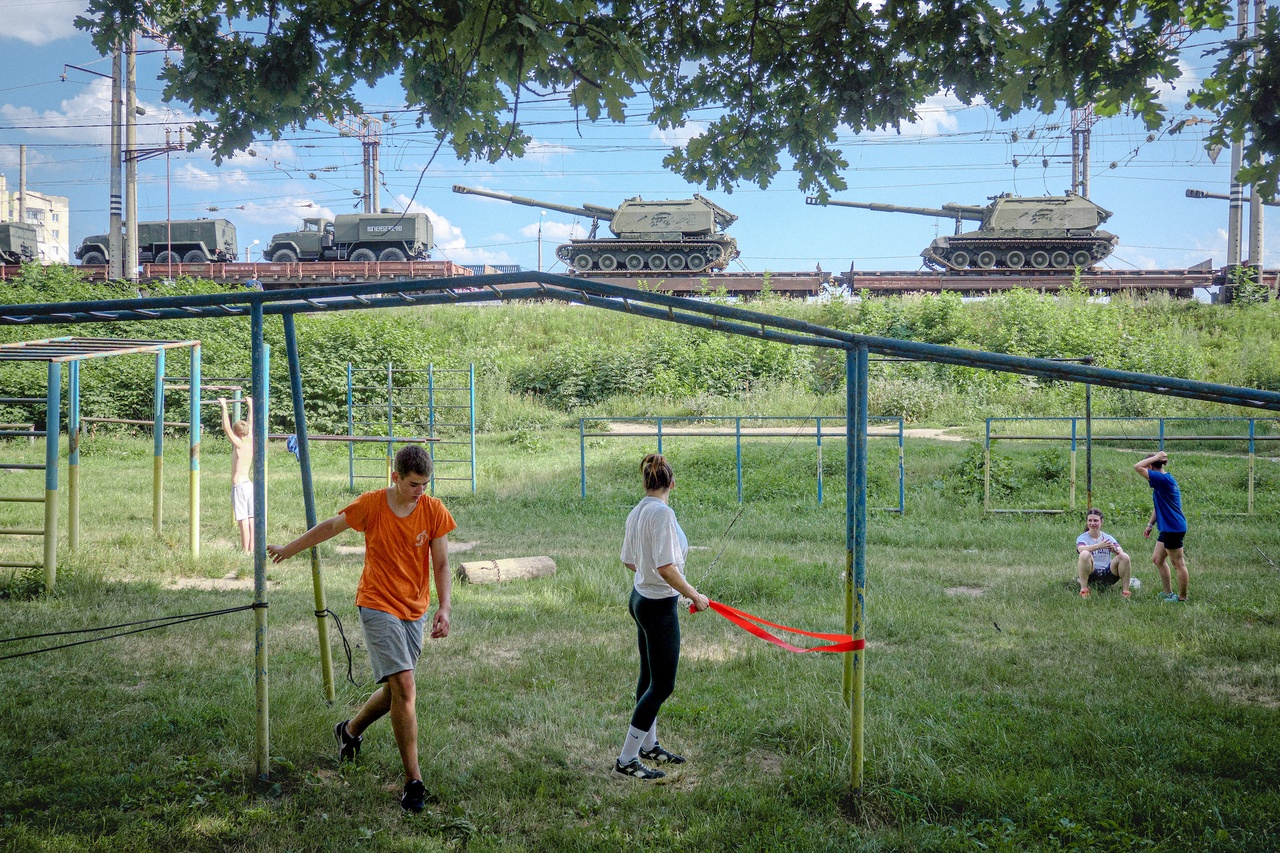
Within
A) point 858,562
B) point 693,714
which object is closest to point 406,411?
point 693,714

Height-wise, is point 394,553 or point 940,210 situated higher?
point 940,210

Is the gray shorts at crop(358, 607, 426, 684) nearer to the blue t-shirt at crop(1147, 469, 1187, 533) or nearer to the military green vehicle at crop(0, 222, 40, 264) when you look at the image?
the blue t-shirt at crop(1147, 469, 1187, 533)

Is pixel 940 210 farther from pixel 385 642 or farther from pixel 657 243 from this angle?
pixel 385 642

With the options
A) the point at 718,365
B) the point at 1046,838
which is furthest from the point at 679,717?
A: the point at 718,365

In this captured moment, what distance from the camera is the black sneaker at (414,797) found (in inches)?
144

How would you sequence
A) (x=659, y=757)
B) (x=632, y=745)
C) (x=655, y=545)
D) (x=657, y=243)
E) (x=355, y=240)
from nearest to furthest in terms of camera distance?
(x=655, y=545)
(x=632, y=745)
(x=659, y=757)
(x=657, y=243)
(x=355, y=240)

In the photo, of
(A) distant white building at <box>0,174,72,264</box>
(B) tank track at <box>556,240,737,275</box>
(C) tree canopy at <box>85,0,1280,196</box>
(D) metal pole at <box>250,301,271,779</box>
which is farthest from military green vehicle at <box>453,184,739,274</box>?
(A) distant white building at <box>0,174,72,264</box>

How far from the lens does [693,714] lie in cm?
480

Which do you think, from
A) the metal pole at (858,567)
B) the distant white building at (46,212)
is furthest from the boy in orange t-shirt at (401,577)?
the distant white building at (46,212)

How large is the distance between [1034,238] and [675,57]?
26.1 metres

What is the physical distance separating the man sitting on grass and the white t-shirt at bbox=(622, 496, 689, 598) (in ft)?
17.7

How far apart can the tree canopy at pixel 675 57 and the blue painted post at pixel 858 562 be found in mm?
2420

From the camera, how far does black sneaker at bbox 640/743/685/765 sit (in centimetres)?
423

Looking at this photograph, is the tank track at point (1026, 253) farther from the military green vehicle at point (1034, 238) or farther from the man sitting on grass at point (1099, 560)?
the man sitting on grass at point (1099, 560)
